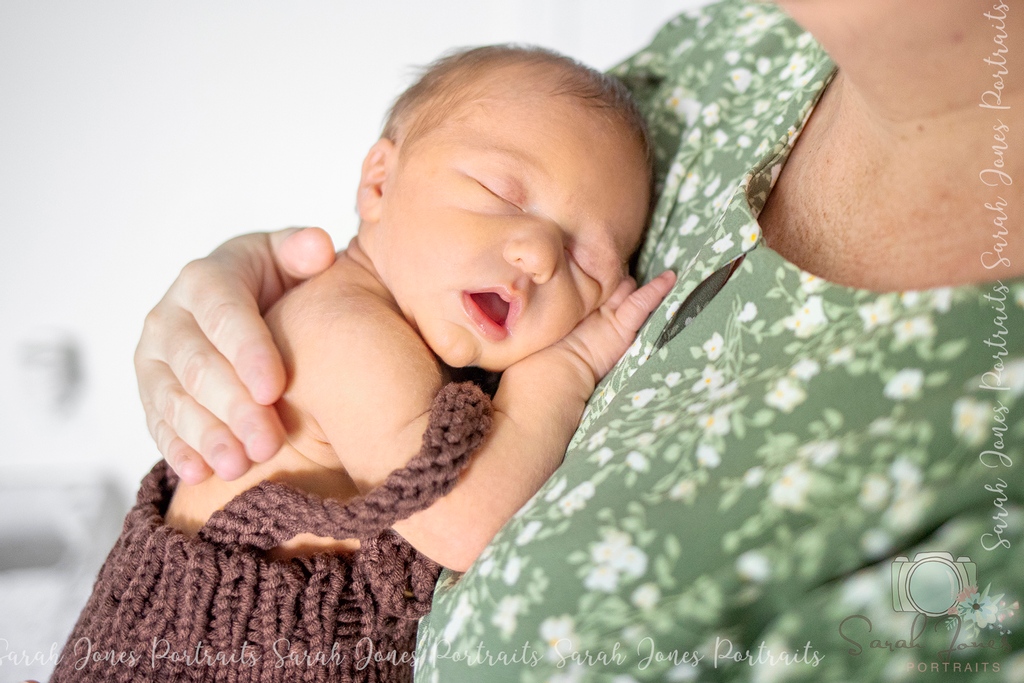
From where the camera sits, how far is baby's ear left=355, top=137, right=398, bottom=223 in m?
1.19

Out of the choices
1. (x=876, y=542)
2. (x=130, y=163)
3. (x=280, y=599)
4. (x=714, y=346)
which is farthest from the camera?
(x=130, y=163)

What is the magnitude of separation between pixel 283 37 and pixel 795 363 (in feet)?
6.53

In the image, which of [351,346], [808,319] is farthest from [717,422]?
[351,346]

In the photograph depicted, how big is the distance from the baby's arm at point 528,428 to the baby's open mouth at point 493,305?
7 cm

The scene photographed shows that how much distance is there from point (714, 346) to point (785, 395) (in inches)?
4.8

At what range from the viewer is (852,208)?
844 mm

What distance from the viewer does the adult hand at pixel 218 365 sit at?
3.12 feet

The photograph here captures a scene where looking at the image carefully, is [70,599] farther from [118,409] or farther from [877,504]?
[877,504]

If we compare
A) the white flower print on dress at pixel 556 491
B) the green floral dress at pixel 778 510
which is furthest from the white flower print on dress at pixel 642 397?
the white flower print on dress at pixel 556 491

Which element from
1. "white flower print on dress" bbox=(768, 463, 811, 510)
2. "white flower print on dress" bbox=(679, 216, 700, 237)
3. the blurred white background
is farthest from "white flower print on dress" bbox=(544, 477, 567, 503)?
the blurred white background

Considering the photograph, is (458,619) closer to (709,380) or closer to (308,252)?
(709,380)

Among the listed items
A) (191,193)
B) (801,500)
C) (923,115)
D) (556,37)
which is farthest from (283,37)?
(801,500)

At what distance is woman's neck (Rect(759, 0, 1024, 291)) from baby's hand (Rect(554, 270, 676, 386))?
0.23m

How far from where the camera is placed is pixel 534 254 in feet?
3.20
